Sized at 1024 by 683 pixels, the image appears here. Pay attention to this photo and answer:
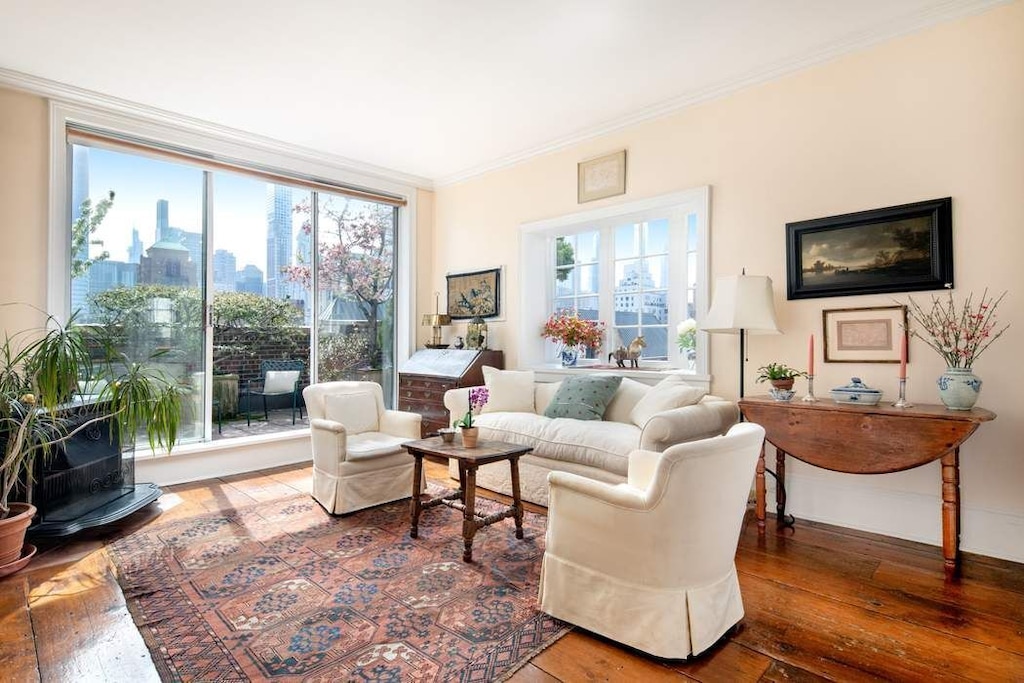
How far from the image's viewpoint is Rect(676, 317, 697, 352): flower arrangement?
3.87 meters

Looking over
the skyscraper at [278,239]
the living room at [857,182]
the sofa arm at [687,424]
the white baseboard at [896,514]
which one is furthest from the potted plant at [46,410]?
the white baseboard at [896,514]

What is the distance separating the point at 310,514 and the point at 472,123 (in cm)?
301

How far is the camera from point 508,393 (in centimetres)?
412

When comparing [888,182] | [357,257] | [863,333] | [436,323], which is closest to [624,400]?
[863,333]

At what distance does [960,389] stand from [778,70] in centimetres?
207

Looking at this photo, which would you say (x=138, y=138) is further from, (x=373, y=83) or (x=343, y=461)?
(x=343, y=461)

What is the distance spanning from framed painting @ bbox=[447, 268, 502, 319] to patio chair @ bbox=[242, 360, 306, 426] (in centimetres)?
156

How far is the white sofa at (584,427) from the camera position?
293 cm

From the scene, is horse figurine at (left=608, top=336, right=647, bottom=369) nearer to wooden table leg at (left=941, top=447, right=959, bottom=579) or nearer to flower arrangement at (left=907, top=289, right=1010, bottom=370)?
flower arrangement at (left=907, top=289, right=1010, bottom=370)

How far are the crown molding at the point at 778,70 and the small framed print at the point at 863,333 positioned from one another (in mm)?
1453

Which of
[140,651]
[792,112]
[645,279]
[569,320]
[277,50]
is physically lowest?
[140,651]

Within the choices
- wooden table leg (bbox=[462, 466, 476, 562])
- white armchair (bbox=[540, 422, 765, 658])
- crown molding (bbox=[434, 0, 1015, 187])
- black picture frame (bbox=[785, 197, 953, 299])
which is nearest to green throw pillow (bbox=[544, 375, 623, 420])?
wooden table leg (bbox=[462, 466, 476, 562])

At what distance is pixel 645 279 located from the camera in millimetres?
4250

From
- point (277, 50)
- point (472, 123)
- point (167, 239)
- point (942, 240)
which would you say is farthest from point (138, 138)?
point (942, 240)
